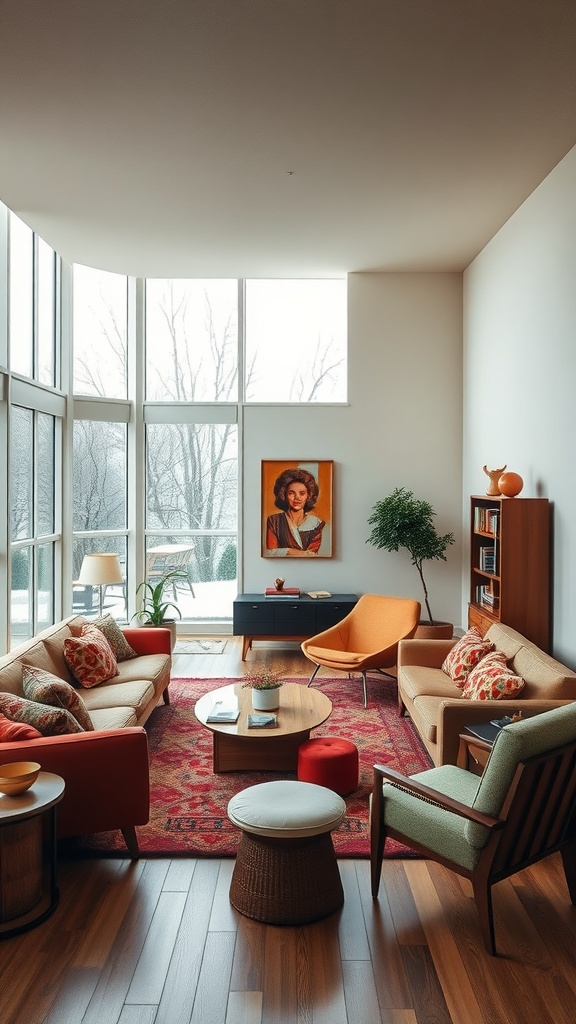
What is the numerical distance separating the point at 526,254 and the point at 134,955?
536 centimetres

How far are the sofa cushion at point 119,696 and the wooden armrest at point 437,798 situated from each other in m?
1.95

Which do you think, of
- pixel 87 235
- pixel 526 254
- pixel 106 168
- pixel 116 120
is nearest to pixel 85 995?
pixel 116 120

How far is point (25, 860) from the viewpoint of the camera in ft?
9.60

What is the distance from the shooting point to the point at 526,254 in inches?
226

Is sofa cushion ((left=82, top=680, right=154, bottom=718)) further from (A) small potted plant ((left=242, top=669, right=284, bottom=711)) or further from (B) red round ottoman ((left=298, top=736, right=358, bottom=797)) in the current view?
(B) red round ottoman ((left=298, top=736, right=358, bottom=797))

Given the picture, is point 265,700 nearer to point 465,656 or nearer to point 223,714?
point 223,714

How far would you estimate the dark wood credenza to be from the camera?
7.52 metres

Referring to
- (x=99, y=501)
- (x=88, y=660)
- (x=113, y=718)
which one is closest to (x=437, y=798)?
(x=113, y=718)

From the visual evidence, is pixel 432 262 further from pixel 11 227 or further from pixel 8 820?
pixel 8 820

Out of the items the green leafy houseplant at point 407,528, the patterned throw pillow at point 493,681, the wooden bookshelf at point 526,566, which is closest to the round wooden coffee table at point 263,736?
the patterned throw pillow at point 493,681

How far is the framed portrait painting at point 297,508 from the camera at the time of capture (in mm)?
8094

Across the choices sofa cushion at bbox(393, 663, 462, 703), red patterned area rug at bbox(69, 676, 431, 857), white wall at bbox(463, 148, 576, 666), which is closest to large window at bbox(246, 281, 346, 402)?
white wall at bbox(463, 148, 576, 666)

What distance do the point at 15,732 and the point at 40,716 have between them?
0.55ft

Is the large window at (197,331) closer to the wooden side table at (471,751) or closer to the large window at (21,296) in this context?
the large window at (21,296)
